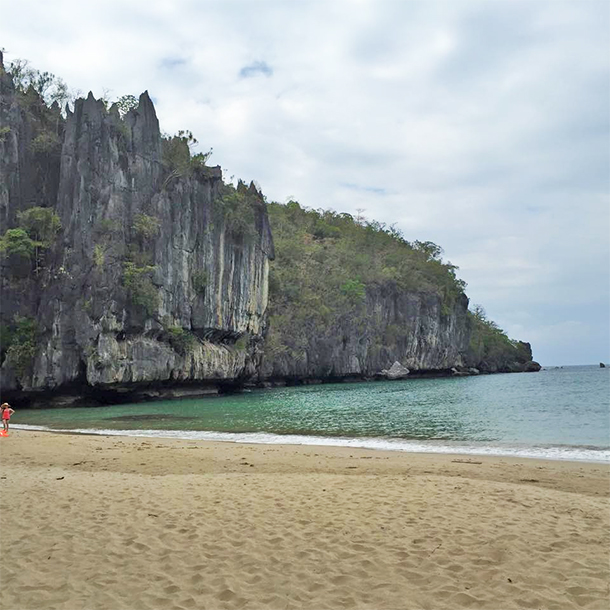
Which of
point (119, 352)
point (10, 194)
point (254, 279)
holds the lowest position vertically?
point (119, 352)

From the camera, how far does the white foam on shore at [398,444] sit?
12570 mm

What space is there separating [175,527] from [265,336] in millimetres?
44178

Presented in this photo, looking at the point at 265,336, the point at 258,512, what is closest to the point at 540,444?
the point at 258,512

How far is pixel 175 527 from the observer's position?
17.7 ft

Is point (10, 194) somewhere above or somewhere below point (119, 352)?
above

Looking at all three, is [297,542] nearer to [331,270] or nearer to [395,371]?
[331,270]

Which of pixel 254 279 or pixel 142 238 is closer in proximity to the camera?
pixel 142 238

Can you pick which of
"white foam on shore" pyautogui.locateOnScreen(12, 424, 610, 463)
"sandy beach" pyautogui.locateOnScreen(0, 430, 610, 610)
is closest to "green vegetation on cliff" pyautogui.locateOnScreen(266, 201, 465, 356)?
"white foam on shore" pyautogui.locateOnScreen(12, 424, 610, 463)

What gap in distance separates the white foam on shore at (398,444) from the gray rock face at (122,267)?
15.9m

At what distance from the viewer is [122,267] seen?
34.1 meters

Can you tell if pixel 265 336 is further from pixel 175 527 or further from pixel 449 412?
pixel 175 527

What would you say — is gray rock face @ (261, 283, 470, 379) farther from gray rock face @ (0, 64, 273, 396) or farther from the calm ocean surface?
the calm ocean surface

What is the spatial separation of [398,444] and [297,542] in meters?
10.00

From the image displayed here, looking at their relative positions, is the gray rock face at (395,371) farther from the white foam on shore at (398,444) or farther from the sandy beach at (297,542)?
the sandy beach at (297,542)
